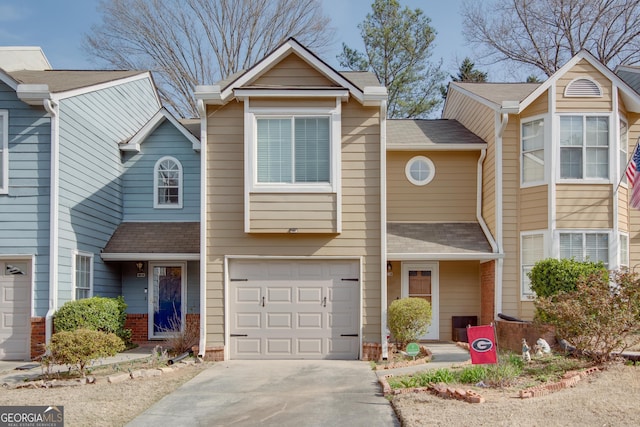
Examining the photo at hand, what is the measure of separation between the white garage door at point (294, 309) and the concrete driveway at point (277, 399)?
1104 mm

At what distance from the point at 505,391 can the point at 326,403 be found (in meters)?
2.53

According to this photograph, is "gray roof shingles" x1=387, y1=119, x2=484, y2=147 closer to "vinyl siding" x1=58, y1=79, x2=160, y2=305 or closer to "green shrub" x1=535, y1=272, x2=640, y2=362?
"green shrub" x1=535, y1=272, x2=640, y2=362

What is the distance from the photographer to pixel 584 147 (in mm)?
14078

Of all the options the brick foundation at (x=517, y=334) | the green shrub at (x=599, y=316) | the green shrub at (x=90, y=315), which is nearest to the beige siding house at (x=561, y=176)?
the brick foundation at (x=517, y=334)

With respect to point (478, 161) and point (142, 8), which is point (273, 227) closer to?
point (478, 161)

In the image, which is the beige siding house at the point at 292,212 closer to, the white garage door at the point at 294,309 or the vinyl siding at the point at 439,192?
the white garage door at the point at 294,309

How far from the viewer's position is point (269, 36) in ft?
87.9

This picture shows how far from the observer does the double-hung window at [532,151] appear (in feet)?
47.0

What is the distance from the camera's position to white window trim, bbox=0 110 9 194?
12844 millimetres

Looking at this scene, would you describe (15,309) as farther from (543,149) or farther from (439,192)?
(543,149)

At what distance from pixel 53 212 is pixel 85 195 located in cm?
137

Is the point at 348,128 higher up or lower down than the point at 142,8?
lower down

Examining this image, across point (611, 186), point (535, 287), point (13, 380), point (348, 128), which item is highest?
point (348, 128)

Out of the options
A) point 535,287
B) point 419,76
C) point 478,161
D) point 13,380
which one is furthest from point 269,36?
point 13,380
